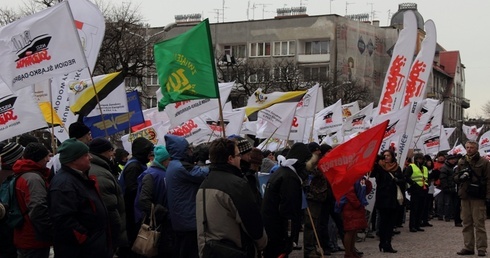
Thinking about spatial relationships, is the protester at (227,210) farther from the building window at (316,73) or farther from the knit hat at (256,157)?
the building window at (316,73)

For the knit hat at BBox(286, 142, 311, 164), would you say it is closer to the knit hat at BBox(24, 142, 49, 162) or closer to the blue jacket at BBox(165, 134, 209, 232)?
the blue jacket at BBox(165, 134, 209, 232)

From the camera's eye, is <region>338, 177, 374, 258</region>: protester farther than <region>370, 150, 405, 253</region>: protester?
No

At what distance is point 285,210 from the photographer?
31.4ft

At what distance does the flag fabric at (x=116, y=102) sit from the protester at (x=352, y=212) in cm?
474

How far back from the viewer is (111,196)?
7.93m

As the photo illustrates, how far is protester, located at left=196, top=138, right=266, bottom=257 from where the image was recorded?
6.51 m

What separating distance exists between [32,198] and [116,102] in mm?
7727

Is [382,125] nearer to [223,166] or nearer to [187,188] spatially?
[187,188]

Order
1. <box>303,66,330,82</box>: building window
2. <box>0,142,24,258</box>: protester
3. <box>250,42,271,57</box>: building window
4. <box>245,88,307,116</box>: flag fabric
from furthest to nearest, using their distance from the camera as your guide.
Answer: <box>250,42,271,57</box>: building window, <box>303,66,330,82</box>: building window, <box>245,88,307,116</box>: flag fabric, <box>0,142,24,258</box>: protester

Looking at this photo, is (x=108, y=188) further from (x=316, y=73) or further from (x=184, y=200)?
(x=316, y=73)

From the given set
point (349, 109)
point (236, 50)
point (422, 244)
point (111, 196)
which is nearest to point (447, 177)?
point (422, 244)

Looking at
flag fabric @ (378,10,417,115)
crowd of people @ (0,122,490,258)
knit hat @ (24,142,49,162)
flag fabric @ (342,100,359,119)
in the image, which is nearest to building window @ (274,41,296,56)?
flag fabric @ (342,100,359,119)

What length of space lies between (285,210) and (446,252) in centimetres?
593

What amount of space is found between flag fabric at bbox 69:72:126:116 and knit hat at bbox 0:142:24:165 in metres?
5.77
